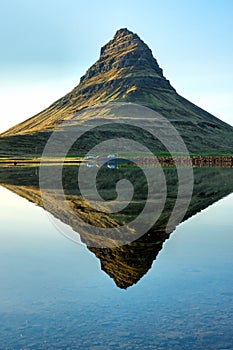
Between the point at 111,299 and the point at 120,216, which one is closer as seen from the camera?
the point at 111,299

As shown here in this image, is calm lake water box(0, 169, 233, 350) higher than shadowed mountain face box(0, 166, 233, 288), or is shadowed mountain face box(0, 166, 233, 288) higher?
shadowed mountain face box(0, 166, 233, 288)

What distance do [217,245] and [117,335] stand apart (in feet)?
38.5

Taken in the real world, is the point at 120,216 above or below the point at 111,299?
above

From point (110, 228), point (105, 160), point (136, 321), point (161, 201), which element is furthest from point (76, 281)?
point (105, 160)

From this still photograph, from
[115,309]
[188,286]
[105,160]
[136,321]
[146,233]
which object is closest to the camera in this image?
[136,321]

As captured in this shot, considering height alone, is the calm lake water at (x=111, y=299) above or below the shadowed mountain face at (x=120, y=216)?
below

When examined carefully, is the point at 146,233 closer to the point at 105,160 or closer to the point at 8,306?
the point at 8,306

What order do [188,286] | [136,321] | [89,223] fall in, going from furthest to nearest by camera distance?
[89,223], [188,286], [136,321]

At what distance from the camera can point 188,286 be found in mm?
16250

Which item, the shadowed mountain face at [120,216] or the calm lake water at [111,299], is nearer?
the calm lake water at [111,299]

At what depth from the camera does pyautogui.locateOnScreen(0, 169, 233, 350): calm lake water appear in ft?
39.4

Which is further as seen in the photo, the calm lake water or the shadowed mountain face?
the shadowed mountain face

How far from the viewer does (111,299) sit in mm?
15039

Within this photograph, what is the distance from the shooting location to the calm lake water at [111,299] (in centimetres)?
1201
